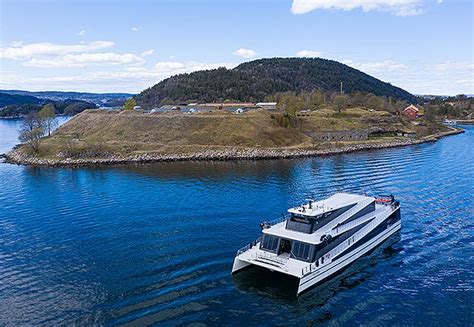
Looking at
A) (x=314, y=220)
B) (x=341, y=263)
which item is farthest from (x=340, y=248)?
(x=314, y=220)

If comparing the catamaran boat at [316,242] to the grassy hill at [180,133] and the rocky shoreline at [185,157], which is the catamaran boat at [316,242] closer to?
the rocky shoreline at [185,157]

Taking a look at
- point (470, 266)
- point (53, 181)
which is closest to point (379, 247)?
point (470, 266)

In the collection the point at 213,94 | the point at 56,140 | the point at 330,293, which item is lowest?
the point at 330,293

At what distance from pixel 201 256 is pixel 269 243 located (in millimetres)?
5966

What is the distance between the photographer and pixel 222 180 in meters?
63.1

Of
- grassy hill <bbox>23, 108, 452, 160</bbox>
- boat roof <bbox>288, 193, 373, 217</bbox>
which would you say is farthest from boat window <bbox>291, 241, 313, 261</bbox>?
grassy hill <bbox>23, 108, 452, 160</bbox>

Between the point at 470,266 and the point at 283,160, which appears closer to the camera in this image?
the point at 470,266

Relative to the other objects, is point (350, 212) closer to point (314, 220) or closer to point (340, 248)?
point (340, 248)

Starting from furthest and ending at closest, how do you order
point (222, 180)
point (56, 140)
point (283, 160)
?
point (56, 140), point (283, 160), point (222, 180)

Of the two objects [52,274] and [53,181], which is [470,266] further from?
[53,181]

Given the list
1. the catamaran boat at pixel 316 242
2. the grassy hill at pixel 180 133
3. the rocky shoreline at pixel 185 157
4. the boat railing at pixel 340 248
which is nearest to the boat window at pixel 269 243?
the catamaran boat at pixel 316 242

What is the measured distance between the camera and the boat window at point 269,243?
31.2m

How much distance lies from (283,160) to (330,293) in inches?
2228

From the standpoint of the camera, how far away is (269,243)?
3144 cm
